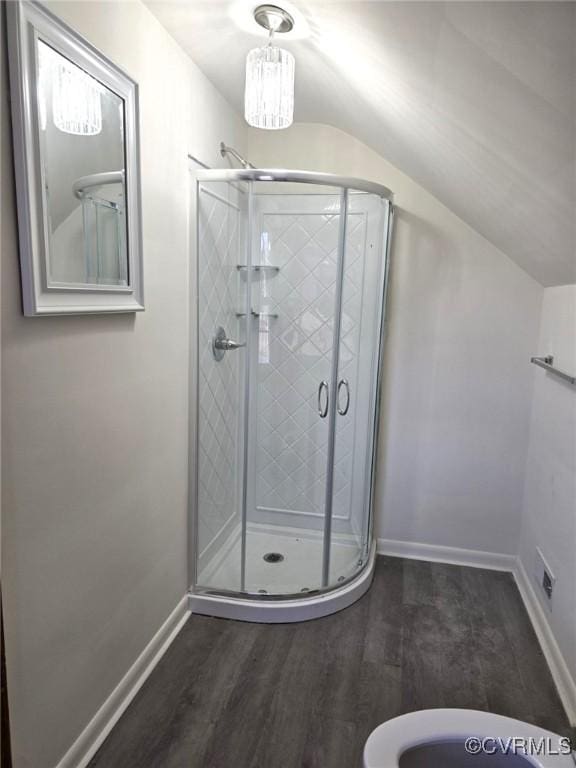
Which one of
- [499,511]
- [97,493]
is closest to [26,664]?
[97,493]

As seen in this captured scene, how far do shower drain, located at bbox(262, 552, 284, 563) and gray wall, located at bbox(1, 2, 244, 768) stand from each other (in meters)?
0.49

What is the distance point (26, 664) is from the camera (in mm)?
1341

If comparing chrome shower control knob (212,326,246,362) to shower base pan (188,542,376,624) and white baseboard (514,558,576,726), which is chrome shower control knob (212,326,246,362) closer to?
shower base pan (188,542,376,624)

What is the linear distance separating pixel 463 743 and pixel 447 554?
177 centimetres

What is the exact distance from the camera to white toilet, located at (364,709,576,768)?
1207mm

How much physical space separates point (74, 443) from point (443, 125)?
1.46 metres

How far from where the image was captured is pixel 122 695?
183 centimetres

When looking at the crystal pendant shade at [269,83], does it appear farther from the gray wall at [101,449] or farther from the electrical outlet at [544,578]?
the electrical outlet at [544,578]

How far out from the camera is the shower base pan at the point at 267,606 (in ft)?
7.70

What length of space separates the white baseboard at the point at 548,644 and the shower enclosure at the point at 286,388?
0.76 meters

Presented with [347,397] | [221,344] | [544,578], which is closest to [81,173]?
[221,344]

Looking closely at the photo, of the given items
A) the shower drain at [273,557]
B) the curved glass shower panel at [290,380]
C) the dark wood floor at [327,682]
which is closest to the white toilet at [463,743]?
the dark wood floor at [327,682]

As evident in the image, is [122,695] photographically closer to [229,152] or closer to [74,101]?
[74,101]

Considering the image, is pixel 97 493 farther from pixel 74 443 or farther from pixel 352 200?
pixel 352 200
